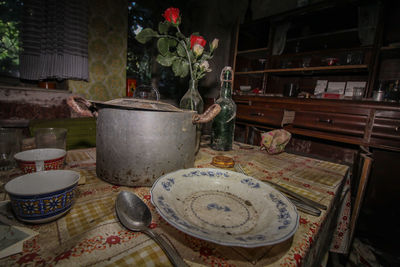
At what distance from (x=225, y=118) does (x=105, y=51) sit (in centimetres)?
222

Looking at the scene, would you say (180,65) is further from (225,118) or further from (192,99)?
(225,118)

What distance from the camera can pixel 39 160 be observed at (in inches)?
17.1

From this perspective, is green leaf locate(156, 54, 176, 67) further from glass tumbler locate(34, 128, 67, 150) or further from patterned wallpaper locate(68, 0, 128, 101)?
patterned wallpaper locate(68, 0, 128, 101)

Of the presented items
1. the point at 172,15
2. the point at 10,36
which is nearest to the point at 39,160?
the point at 172,15

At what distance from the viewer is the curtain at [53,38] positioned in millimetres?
1763

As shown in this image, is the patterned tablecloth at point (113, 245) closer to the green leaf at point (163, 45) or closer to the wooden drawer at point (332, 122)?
the green leaf at point (163, 45)

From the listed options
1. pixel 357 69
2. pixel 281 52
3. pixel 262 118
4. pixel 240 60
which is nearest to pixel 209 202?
pixel 262 118

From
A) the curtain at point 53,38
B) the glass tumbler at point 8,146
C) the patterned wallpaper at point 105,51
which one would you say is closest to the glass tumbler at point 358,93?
the glass tumbler at point 8,146

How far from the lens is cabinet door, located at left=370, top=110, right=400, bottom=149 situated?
1.39 m

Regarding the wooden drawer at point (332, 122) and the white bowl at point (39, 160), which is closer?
the white bowl at point (39, 160)

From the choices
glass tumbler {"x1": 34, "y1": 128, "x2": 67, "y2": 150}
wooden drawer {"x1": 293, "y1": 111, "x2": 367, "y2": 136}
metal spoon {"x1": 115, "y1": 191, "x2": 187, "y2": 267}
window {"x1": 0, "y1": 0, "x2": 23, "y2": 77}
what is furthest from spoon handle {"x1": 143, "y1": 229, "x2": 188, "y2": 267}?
window {"x1": 0, "y1": 0, "x2": 23, "y2": 77}

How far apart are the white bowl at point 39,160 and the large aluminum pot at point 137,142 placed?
99 millimetres

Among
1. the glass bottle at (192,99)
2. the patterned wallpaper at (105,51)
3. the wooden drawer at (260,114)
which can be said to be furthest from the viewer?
the patterned wallpaper at (105,51)

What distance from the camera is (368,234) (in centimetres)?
154
